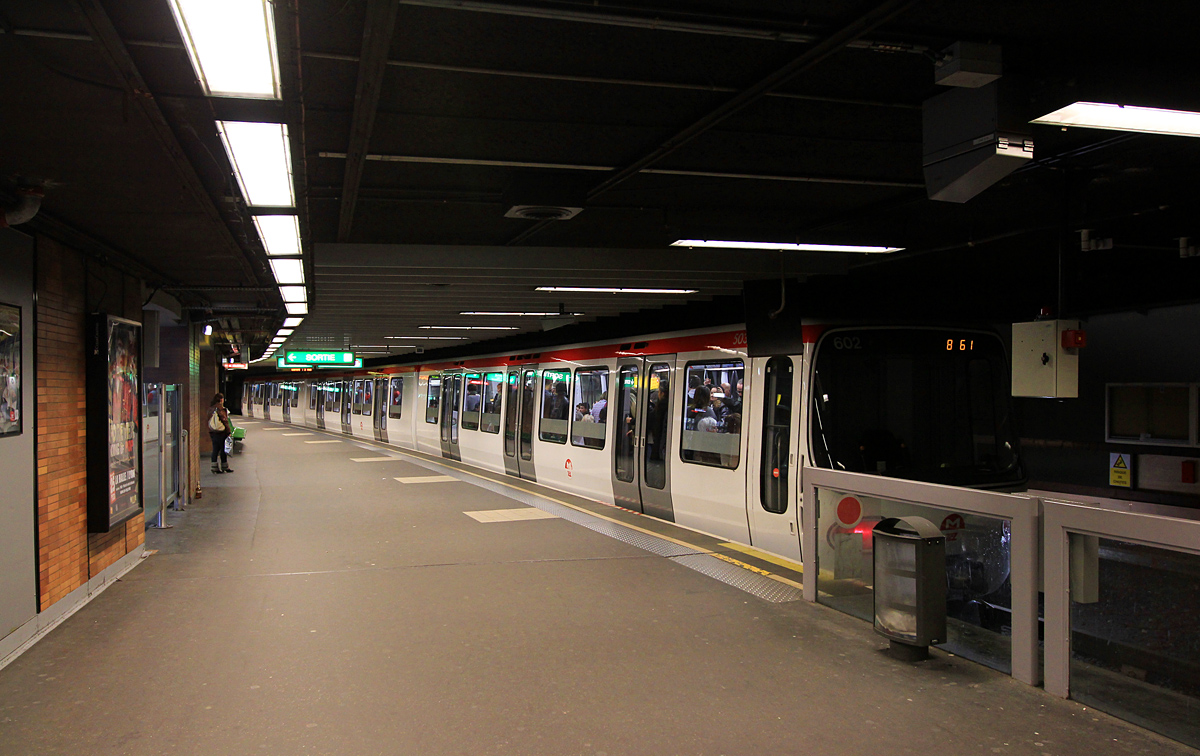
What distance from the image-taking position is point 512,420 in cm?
1585

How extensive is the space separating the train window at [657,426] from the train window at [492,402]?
20.9 ft

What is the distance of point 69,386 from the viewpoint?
19.8ft

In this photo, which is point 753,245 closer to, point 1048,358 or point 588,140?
point 588,140

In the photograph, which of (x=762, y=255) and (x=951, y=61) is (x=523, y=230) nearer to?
(x=762, y=255)

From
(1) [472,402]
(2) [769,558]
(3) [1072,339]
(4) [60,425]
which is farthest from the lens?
(1) [472,402]

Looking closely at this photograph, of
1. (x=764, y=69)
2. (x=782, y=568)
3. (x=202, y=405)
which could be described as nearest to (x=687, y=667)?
(x=782, y=568)

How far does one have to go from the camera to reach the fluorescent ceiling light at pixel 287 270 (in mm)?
7046

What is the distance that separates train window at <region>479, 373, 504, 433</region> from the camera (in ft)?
54.6

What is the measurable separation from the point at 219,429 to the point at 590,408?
7929 millimetres

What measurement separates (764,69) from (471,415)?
49.2ft

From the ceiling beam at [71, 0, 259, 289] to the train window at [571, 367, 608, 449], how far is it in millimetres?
7129

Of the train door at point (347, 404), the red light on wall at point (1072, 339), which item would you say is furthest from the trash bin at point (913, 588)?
the train door at point (347, 404)

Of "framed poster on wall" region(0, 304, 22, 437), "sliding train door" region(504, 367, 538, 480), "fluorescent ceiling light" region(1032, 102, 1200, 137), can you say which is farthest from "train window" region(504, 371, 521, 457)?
"fluorescent ceiling light" region(1032, 102, 1200, 137)

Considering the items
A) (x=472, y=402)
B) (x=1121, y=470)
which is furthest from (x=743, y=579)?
(x=472, y=402)
